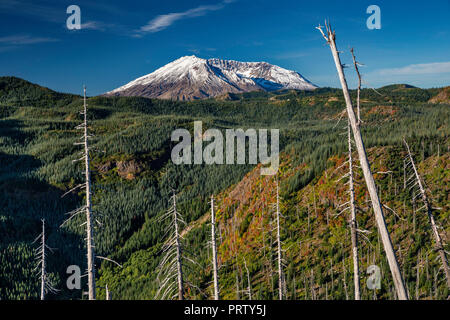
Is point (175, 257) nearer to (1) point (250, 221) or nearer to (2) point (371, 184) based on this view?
(2) point (371, 184)

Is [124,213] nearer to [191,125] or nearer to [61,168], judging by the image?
[61,168]

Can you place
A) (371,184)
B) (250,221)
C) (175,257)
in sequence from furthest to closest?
(250,221) < (175,257) < (371,184)

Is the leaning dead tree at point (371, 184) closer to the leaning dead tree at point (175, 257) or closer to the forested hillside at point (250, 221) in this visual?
the forested hillside at point (250, 221)

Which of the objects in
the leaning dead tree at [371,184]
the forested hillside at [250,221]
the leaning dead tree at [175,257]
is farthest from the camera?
the forested hillside at [250,221]

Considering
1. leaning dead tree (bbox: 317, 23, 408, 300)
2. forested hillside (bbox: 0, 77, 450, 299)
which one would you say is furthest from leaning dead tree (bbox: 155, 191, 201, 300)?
leaning dead tree (bbox: 317, 23, 408, 300)

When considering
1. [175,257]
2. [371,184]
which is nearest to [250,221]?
[175,257]

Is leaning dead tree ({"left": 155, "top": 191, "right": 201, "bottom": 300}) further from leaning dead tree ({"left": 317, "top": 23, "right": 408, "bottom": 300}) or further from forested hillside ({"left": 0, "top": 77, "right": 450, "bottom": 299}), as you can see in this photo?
leaning dead tree ({"left": 317, "top": 23, "right": 408, "bottom": 300})

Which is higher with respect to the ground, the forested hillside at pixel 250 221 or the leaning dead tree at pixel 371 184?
the leaning dead tree at pixel 371 184

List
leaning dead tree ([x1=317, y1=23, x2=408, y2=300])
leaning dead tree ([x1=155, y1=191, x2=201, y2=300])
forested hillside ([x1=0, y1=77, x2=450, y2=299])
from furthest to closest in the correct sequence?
forested hillside ([x1=0, y1=77, x2=450, y2=299]) → leaning dead tree ([x1=155, y1=191, x2=201, y2=300]) → leaning dead tree ([x1=317, y1=23, x2=408, y2=300])

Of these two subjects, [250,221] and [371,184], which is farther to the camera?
[250,221]

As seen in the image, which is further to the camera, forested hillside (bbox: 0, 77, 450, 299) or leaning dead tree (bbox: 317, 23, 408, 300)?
forested hillside (bbox: 0, 77, 450, 299)

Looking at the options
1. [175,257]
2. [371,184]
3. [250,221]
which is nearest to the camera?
[371,184]

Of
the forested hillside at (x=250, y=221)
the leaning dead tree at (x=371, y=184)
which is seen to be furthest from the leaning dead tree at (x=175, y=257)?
the leaning dead tree at (x=371, y=184)
